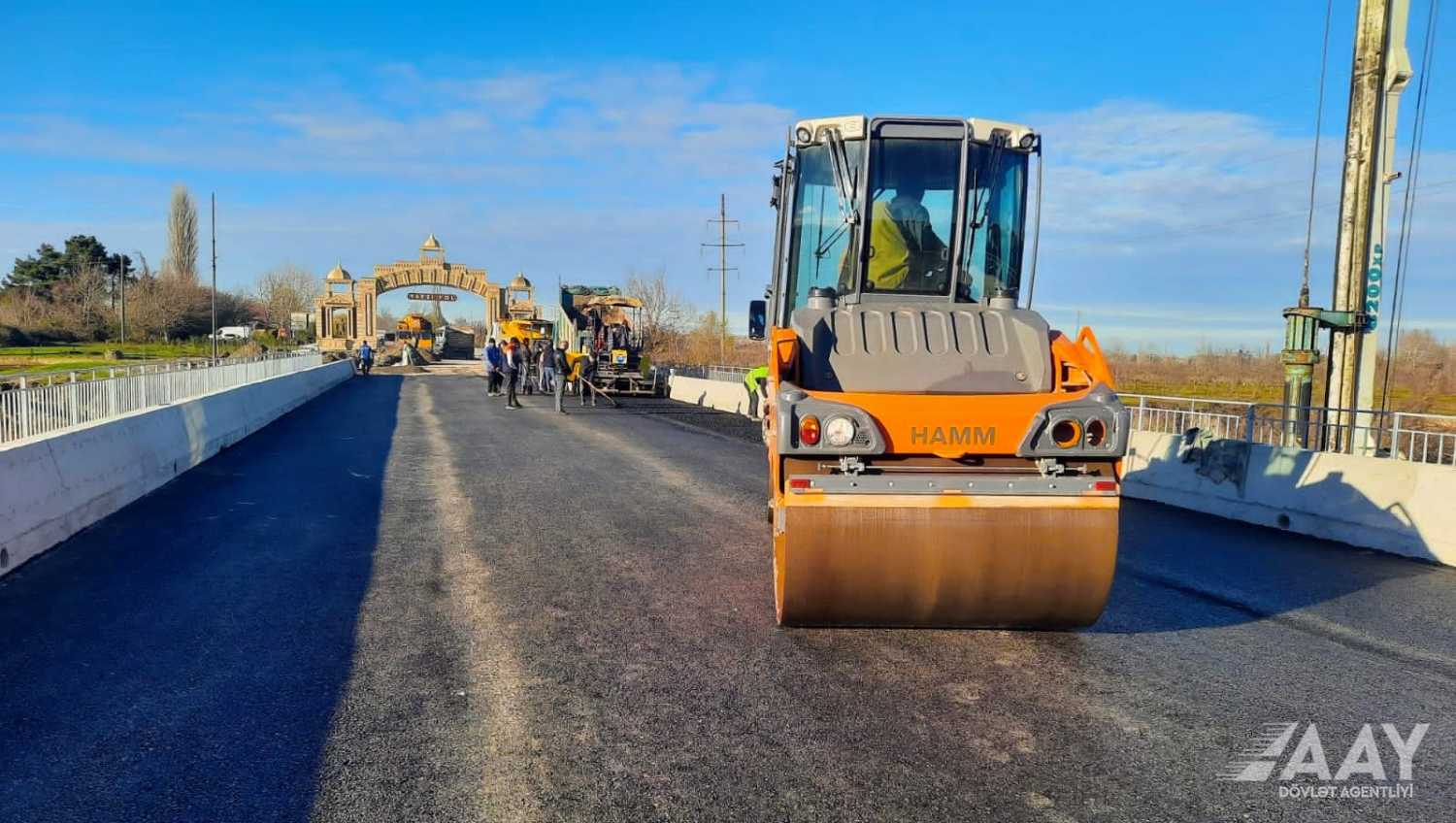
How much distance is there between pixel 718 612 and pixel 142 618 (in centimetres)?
341

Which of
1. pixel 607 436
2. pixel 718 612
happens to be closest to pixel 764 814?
pixel 718 612

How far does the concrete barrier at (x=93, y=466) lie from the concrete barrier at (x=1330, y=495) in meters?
10.6

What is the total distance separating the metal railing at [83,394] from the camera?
8211mm

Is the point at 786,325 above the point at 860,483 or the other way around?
above

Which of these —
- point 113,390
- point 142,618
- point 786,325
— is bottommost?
point 142,618

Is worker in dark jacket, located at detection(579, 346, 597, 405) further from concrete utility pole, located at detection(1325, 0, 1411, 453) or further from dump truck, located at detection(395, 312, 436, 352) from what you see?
dump truck, located at detection(395, 312, 436, 352)

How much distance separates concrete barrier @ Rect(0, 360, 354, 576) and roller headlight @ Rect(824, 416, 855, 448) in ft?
19.0

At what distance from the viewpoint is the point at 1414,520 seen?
7.95 metres

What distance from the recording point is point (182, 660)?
4949 millimetres

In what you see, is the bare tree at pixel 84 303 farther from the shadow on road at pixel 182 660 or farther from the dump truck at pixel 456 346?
the shadow on road at pixel 182 660

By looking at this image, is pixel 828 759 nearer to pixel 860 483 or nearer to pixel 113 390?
pixel 860 483

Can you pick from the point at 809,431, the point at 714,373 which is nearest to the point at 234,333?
the point at 714,373

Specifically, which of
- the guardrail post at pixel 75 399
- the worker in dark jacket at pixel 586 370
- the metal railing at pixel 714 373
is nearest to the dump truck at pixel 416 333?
the metal railing at pixel 714 373

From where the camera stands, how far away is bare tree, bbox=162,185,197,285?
92688 millimetres
